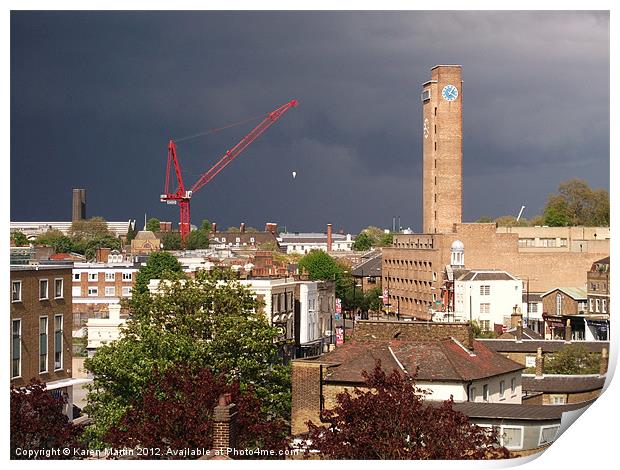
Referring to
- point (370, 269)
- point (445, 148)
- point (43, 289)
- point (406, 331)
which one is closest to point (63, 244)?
point (370, 269)

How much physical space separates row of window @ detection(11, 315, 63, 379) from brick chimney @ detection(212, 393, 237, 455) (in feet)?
22.1

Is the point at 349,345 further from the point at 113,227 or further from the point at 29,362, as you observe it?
the point at 113,227

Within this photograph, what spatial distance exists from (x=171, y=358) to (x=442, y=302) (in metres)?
45.3

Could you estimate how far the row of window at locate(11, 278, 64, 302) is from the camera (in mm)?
24031

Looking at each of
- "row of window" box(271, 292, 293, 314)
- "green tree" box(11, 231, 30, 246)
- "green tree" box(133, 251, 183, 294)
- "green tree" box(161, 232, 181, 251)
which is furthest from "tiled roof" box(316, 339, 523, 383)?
"green tree" box(161, 232, 181, 251)

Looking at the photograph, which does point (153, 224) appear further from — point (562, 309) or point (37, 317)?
point (37, 317)

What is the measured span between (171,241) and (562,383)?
86611mm

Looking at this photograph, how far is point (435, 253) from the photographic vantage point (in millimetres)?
77125

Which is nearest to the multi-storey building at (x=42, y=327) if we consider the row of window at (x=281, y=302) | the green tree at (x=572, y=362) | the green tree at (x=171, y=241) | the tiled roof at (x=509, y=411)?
the tiled roof at (x=509, y=411)

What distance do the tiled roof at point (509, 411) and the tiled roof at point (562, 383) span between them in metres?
6.52

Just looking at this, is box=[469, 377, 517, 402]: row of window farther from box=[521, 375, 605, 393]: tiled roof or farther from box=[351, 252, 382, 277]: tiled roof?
box=[351, 252, 382, 277]: tiled roof

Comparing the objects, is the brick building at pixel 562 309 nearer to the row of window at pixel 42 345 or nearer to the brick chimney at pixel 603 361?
the brick chimney at pixel 603 361

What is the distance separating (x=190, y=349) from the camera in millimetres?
25719

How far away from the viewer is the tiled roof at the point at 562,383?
91.2 ft
